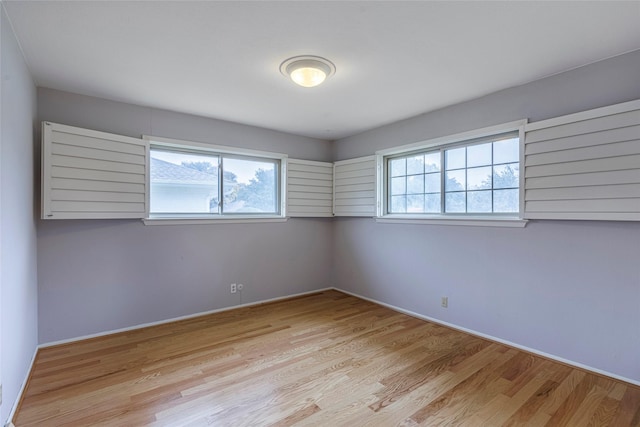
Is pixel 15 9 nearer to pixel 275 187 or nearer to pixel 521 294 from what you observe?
pixel 275 187

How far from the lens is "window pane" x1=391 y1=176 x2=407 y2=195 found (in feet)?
13.1

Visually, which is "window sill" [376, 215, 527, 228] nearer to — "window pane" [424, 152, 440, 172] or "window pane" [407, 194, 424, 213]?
"window pane" [407, 194, 424, 213]

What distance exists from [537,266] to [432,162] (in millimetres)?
1542

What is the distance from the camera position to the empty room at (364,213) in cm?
190

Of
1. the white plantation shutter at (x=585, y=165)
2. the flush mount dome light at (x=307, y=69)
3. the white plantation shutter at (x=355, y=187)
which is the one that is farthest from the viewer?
the white plantation shutter at (x=355, y=187)

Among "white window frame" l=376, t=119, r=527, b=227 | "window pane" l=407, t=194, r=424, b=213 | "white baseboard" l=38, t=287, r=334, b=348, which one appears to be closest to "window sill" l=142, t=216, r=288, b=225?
"white baseboard" l=38, t=287, r=334, b=348

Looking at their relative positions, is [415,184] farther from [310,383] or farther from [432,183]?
[310,383]

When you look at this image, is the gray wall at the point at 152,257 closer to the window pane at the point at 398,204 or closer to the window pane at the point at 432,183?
the window pane at the point at 398,204

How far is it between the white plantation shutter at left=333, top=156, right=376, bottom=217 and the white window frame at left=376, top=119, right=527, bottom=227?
96mm

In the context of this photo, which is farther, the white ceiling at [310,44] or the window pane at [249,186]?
the window pane at [249,186]

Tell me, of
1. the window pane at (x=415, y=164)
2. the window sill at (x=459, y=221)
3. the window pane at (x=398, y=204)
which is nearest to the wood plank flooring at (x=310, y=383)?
the window sill at (x=459, y=221)

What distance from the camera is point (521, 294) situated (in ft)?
9.17

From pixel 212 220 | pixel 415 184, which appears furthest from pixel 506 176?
pixel 212 220

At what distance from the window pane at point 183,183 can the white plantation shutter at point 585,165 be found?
3356 mm
